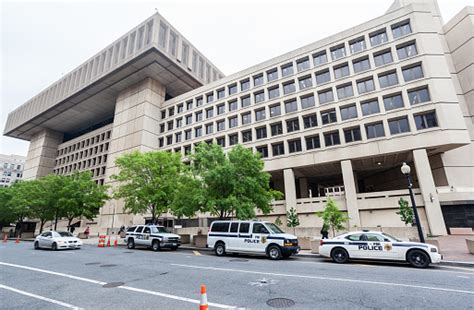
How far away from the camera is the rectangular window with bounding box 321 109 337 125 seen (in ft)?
96.5

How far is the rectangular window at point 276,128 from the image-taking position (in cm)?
3291

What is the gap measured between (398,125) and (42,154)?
76.2 m

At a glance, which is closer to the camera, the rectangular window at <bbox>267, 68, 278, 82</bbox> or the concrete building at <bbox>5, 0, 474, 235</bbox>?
the concrete building at <bbox>5, 0, 474, 235</bbox>

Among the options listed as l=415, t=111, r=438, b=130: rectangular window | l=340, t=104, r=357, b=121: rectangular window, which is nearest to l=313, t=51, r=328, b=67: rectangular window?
l=340, t=104, r=357, b=121: rectangular window

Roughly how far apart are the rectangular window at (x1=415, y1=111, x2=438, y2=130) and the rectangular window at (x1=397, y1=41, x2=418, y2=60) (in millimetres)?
7227

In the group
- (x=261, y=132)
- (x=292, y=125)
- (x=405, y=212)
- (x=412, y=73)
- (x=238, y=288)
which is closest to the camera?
(x=238, y=288)

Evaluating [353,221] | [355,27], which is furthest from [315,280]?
[355,27]

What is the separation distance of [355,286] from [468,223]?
24.5 metres

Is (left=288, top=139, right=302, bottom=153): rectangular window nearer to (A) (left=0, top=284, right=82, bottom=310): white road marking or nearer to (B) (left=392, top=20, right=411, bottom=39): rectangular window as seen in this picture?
(B) (left=392, top=20, right=411, bottom=39): rectangular window

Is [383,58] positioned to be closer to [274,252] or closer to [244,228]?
[244,228]

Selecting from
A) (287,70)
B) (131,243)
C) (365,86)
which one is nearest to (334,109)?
(365,86)

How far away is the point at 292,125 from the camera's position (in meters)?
32.1

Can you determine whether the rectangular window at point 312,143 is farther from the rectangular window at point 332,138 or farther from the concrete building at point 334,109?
the rectangular window at point 332,138

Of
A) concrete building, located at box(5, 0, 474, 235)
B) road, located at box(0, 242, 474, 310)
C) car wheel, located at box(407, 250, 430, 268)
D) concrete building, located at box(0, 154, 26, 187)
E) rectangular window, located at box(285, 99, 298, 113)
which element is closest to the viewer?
road, located at box(0, 242, 474, 310)
